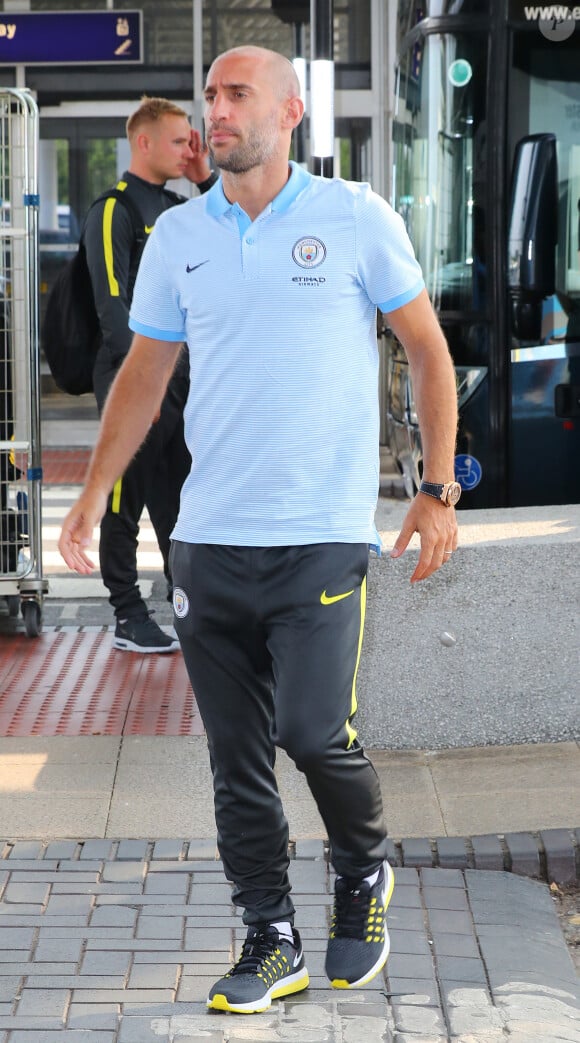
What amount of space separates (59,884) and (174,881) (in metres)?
0.31

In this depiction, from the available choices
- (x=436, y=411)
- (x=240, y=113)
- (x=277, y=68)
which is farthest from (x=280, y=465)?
(x=277, y=68)

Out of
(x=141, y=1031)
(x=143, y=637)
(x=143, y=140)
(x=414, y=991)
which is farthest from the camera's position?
(x=143, y=637)

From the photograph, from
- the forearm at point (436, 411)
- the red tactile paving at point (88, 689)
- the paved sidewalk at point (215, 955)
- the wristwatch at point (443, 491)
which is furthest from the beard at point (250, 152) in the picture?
the red tactile paving at point (88, 689)

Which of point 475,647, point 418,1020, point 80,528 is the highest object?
point 80,528

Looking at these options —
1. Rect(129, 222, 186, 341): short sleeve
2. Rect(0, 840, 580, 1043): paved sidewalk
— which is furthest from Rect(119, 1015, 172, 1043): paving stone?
Rect(129, 222, 186, 341): short sleeve

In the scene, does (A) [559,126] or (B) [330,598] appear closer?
(B) [330,598]

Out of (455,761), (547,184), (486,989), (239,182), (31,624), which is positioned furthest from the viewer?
(31,624)

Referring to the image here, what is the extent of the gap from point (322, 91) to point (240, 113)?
8.01 feet

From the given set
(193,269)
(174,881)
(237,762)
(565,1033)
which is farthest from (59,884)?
(193,269)

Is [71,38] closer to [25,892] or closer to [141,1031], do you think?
[25,892]

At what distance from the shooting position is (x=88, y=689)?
6.01 m

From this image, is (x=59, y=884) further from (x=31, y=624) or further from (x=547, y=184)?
(x=547, y=184)

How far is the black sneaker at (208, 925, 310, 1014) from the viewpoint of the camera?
3289 millimetres

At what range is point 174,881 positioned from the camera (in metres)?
4.05
